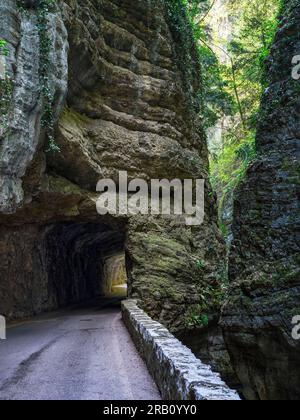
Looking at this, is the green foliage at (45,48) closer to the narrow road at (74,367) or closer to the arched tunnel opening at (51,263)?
the arched tunnel opening at (51,263)

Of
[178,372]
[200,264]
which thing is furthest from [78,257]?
[178,372]

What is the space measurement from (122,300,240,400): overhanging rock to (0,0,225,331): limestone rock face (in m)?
6.73

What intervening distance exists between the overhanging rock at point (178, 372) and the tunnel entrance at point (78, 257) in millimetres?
12009

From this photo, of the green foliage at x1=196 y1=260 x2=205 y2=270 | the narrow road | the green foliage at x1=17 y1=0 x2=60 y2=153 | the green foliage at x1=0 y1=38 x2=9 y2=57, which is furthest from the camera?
the green foliage at x1=196 y1=260 x2=205 y2=270

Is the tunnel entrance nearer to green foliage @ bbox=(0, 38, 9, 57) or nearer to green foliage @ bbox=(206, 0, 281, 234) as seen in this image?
green foliage @ bbox=(206, 0, 281, 234)

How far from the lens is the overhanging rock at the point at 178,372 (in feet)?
11.9

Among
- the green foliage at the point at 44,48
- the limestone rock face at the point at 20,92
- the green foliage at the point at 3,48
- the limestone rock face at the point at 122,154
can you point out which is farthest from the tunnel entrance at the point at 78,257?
the green foliage at the point at 3,48

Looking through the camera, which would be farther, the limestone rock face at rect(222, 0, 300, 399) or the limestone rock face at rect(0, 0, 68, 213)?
the limestone rock face at rect(0, 0, 68, 213)

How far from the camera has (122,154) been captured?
17.1 metres

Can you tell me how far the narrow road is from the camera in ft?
17.9

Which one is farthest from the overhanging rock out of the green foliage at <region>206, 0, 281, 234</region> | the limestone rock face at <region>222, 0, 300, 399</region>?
the green foliage at <region>206, 0, 281, 234</region>

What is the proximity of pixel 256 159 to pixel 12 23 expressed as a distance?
8.09m

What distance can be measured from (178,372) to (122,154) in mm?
13573
